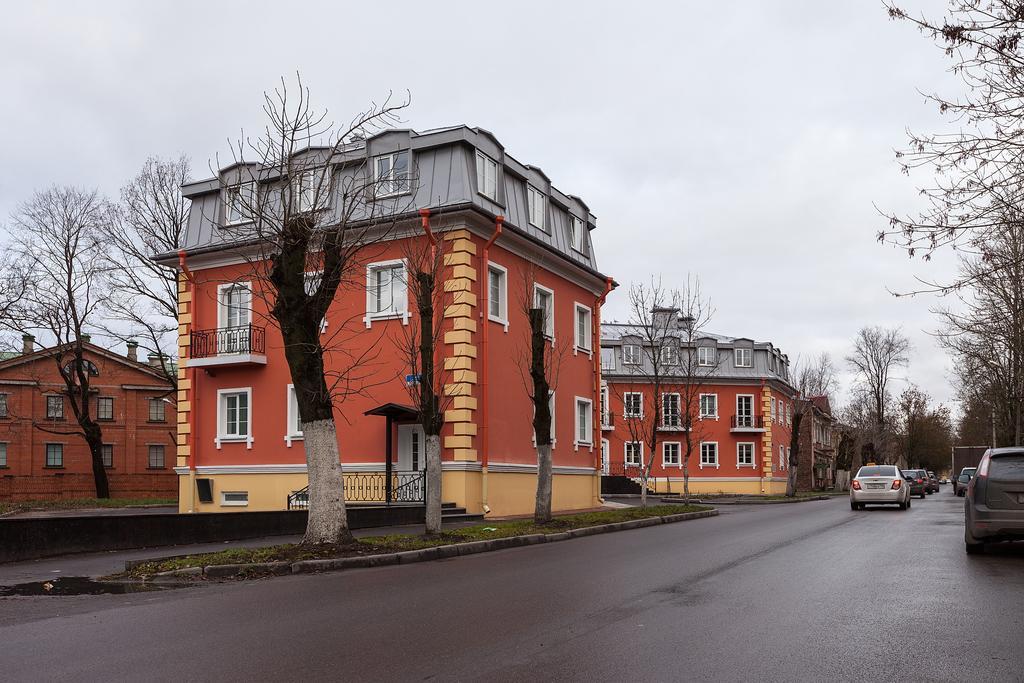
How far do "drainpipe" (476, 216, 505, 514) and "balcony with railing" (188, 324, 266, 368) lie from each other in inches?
283

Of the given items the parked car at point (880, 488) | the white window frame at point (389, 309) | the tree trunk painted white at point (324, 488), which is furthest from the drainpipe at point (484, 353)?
the parked car at point (880, 488)

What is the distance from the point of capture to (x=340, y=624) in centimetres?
820

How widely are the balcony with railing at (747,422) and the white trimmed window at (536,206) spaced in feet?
113

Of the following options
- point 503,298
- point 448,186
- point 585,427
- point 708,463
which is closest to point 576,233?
point 503,298

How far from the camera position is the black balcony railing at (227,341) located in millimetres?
26906

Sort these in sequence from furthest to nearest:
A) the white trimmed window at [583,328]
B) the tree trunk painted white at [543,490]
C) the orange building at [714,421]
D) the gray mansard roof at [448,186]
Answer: the orange building at [714,421]
the white trimmed window at [583,328]
the gray mansard roof at [448,186]
the tree trunk painted white at [543,490]

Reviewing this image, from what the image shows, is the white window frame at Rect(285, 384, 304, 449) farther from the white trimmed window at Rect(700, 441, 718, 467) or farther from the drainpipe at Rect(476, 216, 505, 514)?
the white trimmed window at Rect(700, 441, 718, 467)

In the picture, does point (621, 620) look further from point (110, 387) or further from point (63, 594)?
point (110, 387)

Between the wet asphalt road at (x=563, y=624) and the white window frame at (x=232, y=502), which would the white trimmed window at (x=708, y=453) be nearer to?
the white window frame at (x=232, y=502)

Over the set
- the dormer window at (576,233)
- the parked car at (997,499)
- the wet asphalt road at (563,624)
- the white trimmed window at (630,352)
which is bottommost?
the wet asphalt road at (563,624)

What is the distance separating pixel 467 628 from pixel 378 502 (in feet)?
53.7

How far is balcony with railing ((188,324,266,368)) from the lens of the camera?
26594 millimetres

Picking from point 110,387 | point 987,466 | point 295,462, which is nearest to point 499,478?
point 295,462

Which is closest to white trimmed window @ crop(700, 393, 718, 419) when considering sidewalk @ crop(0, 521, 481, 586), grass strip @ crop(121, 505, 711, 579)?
grass strip @ crop(121, 505, 711, 579)
